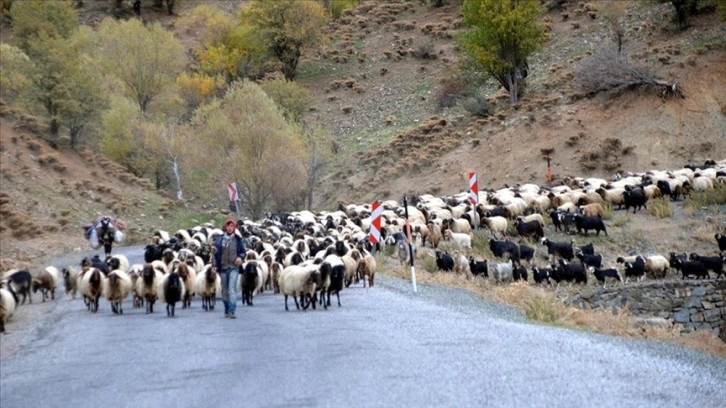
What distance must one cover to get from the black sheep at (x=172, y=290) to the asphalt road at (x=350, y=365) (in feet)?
3.56

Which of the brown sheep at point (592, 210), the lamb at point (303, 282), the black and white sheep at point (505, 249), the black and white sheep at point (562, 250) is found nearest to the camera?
the lamb at point (303, 282)

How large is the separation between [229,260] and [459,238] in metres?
15.8

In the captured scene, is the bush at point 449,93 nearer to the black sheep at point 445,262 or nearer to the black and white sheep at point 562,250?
the black and white sheep at point 562,250

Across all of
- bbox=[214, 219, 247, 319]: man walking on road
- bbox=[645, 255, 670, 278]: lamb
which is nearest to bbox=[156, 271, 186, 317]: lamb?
bbox=[214, 219, 247, 319]: man walking on road

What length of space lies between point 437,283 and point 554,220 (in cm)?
1151

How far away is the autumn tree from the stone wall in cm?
2438

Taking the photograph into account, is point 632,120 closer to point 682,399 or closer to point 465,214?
point 465,214

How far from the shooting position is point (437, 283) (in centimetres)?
2489

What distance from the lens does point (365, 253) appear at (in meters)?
24.2

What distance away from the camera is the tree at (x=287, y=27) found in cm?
7700

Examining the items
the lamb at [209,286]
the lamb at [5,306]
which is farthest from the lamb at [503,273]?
the lamb at [5,306]

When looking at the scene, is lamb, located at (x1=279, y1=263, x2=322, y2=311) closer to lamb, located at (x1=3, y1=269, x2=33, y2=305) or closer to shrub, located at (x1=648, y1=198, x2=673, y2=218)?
lamb, located at (x1=3, y1=269, x2=33, y2=305)

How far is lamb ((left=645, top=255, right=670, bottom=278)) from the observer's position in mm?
27703

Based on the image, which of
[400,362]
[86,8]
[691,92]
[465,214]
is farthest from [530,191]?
[86,8]
